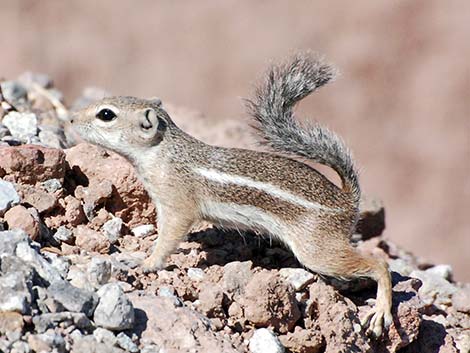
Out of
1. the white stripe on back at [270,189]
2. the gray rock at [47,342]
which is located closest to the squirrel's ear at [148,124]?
the white stripe on back at [270,189]

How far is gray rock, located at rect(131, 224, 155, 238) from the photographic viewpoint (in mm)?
7258

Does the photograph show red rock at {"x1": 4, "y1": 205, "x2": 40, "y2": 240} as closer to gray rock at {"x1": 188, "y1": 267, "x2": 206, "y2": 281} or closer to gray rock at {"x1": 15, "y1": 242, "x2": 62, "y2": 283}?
gray rock at {"x1": 15, "y1": 242, "x2": 62, "y2": 283}

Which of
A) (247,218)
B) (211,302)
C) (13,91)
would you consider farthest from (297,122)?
(13,91)

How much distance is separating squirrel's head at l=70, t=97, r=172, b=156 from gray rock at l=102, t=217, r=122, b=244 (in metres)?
0.45

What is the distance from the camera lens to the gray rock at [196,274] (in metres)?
6.62

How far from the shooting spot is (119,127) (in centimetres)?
711

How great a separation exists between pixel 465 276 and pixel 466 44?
4593mm

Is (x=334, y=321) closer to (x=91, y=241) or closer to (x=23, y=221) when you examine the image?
(x=91, y=241)

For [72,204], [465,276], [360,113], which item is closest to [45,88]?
[72,204]

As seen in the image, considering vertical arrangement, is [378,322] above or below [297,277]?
below

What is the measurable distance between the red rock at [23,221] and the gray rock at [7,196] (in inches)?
1.9

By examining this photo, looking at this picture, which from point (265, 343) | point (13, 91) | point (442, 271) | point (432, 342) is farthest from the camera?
point (13, 91)

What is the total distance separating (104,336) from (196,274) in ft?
3.91

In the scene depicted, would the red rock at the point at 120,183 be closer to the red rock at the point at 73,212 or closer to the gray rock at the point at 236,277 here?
the red rock at the point at 73,212
